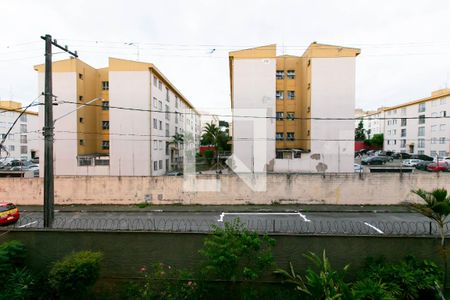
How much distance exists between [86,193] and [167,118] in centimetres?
1636

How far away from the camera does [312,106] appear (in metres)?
21.0

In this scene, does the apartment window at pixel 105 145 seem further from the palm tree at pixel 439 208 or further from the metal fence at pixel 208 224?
the palm tree at pixel 439 208

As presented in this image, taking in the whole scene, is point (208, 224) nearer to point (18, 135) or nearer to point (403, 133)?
point (403, 133)

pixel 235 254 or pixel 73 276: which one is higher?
pixel 235 254

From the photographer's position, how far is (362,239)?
19.1 feet

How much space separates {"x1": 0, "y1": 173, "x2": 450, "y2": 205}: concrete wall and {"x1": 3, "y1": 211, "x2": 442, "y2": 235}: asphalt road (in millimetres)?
1318

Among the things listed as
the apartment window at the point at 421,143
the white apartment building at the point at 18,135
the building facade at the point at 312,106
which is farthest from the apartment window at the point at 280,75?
the white apartment building at the point at 18,135

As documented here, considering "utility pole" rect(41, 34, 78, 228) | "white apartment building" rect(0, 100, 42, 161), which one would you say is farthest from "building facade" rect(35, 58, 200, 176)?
"white apartment building" rect(0, 100, 42, 161)

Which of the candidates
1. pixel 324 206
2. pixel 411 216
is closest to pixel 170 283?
pixel 324 206

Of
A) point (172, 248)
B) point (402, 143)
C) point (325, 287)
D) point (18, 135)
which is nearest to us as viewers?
point (325, 287)

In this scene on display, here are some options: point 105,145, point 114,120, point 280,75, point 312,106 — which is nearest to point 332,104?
point 312,106

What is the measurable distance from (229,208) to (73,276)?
980 cm

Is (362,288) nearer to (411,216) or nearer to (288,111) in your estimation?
(411,216)

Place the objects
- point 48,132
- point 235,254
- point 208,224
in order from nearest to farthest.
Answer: point 235,254
point 48,132
point 208,224
